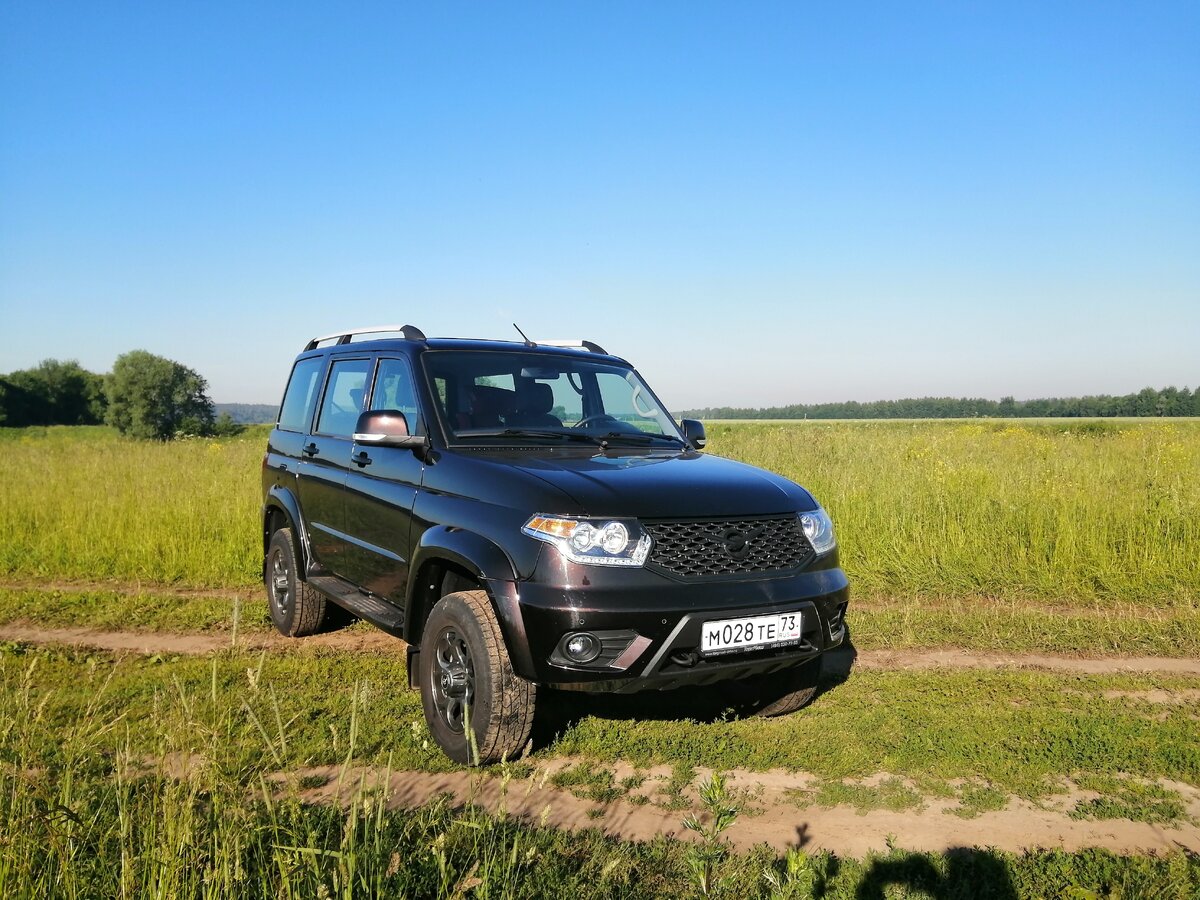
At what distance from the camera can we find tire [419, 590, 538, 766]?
3613 millimetres

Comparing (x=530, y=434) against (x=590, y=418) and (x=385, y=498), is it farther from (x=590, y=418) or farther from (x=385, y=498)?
(x=385, y=498)

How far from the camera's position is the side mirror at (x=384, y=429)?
425cm

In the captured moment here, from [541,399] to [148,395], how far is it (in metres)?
76.1

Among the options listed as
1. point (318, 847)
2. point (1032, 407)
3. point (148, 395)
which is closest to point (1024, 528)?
point (318, 847)

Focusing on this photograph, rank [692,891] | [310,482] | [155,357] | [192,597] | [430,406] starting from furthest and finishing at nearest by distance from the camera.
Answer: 1. [155,357]
2. [192,597]
3. [310,482]
4. [430,406]
5. [692,891]

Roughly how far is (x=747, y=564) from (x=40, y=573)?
833 cm

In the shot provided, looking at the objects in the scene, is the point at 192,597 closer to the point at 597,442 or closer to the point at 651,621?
the point at 597,442

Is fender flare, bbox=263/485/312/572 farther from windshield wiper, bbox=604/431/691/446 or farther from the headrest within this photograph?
windshield wiper, bbox=604/431/691/446

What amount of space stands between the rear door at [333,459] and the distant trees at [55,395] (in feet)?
260

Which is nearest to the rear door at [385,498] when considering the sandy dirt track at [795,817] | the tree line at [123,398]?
the sandy dirt track at [795,817]

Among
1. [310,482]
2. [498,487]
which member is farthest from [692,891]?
[310,482]

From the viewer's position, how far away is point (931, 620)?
259 inches

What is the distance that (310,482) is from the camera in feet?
19.1

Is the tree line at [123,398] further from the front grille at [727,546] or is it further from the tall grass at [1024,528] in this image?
the front grille at [727,546]
